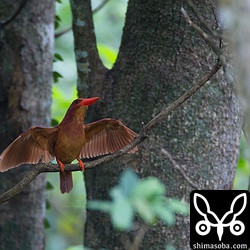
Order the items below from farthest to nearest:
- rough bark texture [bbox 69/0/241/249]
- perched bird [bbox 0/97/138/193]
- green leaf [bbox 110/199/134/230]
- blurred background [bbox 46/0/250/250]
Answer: blurred background [bbox 46/0/250/250]
perched bird [bbox 0/97/138/193]
rough bark texture [bbox 69/0/241/249]
green leaf [bbox 110/199/134/230]

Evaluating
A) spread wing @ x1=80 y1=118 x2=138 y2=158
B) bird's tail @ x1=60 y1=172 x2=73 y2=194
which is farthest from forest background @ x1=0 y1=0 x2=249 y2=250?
bird's tail @ x1=60 y1=172 x2=73 y2=194

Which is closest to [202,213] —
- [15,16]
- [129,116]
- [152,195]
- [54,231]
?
[152,195]

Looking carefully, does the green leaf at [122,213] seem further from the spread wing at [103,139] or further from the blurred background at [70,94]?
the blurred background at [70,94]

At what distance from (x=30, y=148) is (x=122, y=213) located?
2.14 meters

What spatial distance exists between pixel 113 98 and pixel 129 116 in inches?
5.3

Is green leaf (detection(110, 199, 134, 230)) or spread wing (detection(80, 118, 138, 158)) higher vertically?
spread wing (detection(80, 118, 138, 158))

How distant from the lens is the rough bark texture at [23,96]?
397 cm

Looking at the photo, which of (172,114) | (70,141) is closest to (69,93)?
(70,141)

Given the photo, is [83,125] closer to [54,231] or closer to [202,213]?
[202,213]

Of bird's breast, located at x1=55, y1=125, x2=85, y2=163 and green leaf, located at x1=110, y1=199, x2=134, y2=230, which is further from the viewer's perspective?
bird's breast, located at x1=55, y1=125, x2=85, y2=163

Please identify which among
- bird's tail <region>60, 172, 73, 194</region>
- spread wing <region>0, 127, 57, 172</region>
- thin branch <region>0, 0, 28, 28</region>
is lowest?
bird's tail <region>60, 172, 73, 194</region>

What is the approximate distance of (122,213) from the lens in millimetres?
1341

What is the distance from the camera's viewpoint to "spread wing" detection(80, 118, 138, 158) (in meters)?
3.41

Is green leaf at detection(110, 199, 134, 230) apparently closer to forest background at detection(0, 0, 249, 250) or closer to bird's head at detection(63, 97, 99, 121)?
bird's head at detection(63, 97, 99, 121)
